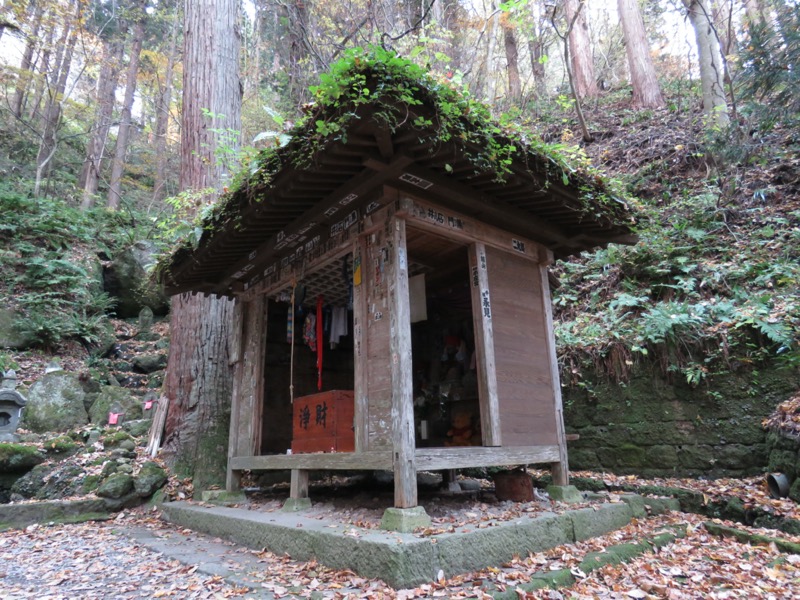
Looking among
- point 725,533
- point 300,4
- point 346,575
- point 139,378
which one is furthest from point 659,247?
point 139,378

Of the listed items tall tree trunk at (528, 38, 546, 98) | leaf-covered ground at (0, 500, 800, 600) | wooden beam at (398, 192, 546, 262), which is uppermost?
tall tree trunk at (528, 38, 546, 98)

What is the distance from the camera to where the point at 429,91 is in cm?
385

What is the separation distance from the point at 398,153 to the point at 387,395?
2.28 metres

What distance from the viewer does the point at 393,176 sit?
4.68 meters

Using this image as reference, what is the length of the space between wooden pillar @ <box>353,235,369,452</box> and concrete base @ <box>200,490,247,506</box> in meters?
2.72

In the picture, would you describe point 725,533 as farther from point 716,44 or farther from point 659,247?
point 716,44

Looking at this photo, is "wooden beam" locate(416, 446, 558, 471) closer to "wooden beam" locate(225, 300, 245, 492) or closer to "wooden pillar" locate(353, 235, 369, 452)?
"wooden pillar" locate(353, 235, 369, 452)

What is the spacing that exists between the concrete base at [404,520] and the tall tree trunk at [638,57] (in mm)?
17484

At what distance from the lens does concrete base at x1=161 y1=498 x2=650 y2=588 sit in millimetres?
3553

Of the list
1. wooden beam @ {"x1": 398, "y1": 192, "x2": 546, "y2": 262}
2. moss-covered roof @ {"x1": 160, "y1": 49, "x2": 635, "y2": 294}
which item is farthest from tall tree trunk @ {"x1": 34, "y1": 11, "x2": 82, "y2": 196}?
wooden beam @ {"x1": 398, "y1": 192, "x2": 546, "y2": 262}

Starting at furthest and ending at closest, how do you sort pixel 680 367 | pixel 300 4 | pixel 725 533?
pixel 300 4 < pixel 680 367 < pixel 725 533

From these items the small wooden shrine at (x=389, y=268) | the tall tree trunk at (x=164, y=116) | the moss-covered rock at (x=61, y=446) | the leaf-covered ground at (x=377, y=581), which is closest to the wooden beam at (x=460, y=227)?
the small wooden shrine at (x=389, y=268)

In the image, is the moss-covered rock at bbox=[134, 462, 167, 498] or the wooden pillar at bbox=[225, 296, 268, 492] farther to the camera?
the moss-covered rock at bbox=[134, 462, 167, 498]

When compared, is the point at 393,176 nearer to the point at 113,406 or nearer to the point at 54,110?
the point at 113,406
